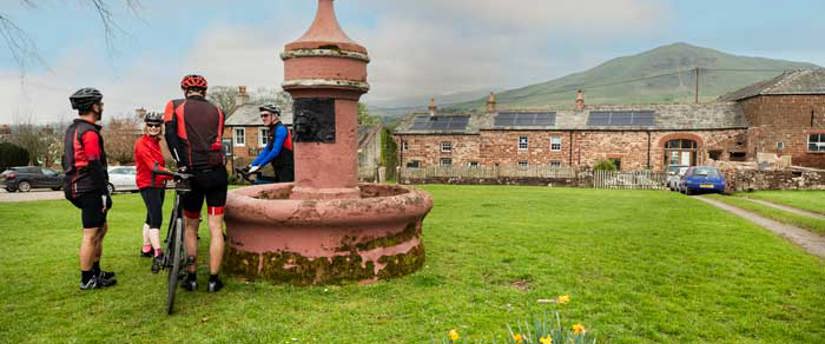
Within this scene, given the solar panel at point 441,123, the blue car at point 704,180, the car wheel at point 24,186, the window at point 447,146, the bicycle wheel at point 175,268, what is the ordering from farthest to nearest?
the solar panel at point 441,123 → the window at point 447,146 → the car wheel at point 24,186 → the blue car at point 704,180 → the bicycle wheel at point 175,268

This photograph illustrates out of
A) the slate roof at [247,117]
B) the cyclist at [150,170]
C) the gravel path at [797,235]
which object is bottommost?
the gravel path at [797,235]

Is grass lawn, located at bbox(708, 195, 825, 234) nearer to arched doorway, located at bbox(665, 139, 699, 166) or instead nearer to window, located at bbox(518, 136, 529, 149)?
arched doorway, located at bbox(665, 139, 699, 166)

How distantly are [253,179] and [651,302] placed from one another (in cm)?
530

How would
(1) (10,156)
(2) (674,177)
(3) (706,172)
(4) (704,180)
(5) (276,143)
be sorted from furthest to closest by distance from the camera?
1. (1) (10,156)
2. (2) (674,177)
3. (3) (706,172)
4. (4) (704,180)
5. (5) (276,143)

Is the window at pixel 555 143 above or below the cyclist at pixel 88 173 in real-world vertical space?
above

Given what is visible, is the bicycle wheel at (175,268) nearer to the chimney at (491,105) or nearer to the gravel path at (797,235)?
the gravel path at (797,235)

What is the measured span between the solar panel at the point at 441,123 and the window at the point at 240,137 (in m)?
15.1

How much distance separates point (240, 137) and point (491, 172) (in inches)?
935

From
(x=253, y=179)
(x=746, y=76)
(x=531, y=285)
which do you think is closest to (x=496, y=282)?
(x=531, y=285)

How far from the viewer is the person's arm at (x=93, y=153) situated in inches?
190

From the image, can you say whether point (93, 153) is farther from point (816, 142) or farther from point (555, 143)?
point (816, 142)

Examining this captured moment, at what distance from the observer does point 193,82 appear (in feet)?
16.0

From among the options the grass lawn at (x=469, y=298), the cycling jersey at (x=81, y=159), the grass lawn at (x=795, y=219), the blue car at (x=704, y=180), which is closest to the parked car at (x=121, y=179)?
the grass lawn at (x=469, y=298)

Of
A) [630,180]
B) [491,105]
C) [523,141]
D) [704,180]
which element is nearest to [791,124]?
[630,180]
